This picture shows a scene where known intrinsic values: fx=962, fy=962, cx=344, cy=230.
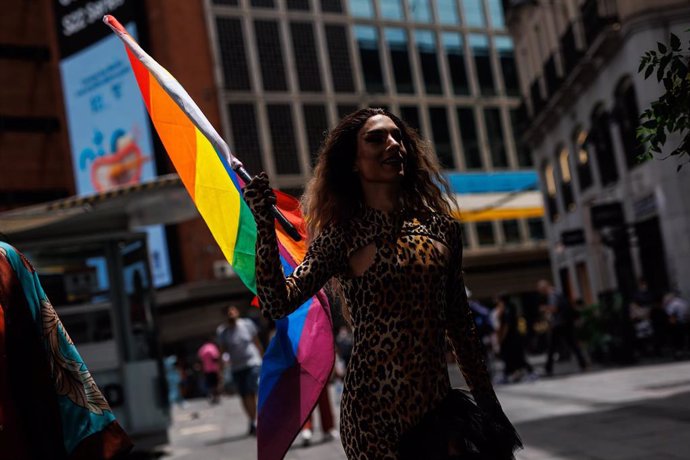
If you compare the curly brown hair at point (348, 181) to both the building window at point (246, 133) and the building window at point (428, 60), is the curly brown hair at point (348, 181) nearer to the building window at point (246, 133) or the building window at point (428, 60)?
the building window at point (246, 133)

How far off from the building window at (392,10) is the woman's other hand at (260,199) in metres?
47.3

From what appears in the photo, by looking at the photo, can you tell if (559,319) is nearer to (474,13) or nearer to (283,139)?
(283,139)

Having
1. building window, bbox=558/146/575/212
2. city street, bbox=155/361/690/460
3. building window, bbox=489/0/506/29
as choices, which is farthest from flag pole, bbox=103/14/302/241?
building window, bbox=489/0/506/29

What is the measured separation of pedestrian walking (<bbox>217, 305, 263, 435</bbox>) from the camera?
1233 cm

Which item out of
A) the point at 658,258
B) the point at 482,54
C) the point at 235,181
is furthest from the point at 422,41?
the point at 235,181

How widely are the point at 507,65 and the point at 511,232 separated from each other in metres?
10.0

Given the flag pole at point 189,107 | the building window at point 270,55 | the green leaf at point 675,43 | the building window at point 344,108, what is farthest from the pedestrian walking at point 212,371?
the green leaf at point 675,43

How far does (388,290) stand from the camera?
2.86 metres

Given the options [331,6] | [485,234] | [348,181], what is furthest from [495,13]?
[348,181]

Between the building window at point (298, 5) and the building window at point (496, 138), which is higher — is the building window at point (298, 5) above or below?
above

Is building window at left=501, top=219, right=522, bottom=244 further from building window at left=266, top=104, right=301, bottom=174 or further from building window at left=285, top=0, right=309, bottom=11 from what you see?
building window at left=285, top=0, right=309, bottom=11

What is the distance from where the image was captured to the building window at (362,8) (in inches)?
1881

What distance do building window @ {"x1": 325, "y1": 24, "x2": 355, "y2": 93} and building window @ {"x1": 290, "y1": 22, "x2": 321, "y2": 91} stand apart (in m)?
0.85

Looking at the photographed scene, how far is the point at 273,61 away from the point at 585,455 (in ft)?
131
